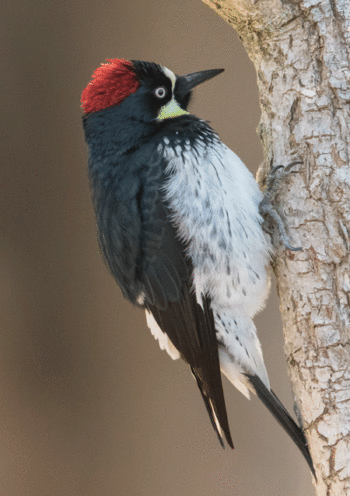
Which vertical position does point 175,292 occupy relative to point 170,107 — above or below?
below

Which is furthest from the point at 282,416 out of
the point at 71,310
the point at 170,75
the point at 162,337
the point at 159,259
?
the point at 170,75

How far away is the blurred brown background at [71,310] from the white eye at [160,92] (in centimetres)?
68

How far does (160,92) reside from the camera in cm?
163

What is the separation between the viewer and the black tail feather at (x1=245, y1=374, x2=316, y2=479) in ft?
4.62

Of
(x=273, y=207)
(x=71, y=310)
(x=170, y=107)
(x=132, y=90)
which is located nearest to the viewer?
(x=273, y=207)

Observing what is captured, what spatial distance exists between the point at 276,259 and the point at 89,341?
104cm

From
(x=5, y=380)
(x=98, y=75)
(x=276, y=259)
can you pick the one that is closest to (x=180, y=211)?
(x=276, y=259)

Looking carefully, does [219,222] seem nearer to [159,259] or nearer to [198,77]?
[159,259]

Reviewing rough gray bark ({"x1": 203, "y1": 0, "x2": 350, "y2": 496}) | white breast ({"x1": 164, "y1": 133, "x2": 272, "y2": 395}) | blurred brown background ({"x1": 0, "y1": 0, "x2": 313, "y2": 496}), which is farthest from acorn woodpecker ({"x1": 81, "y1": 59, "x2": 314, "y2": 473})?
blurred brown background ({"x1": 0, "y1": 0, "x2": 313, "y2": 496})

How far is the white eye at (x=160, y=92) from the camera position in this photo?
1.62 m

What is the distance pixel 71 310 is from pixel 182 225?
896 mm

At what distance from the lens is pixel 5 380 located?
2082 mm

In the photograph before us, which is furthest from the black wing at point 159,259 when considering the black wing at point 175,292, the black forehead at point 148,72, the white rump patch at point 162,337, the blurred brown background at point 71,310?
the blurred brown background at point 71,310

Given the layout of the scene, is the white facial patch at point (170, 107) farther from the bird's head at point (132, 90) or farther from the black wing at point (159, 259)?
the black wing at point (159, 259)
